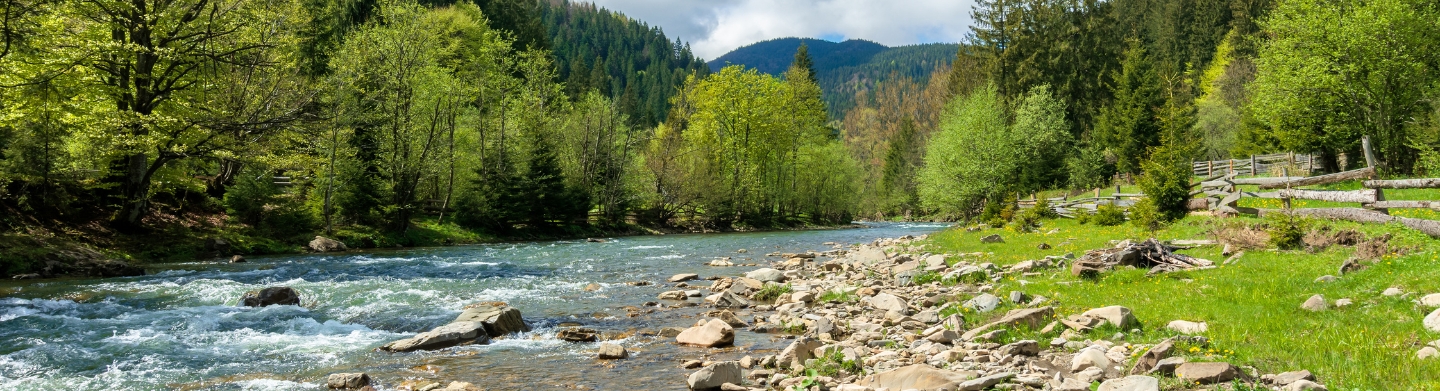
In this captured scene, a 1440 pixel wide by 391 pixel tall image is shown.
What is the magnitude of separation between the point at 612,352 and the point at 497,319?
2892mm

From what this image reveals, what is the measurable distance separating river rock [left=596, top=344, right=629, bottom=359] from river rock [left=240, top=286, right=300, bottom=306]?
26.9ft

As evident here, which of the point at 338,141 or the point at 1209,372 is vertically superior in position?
the point at 338,141

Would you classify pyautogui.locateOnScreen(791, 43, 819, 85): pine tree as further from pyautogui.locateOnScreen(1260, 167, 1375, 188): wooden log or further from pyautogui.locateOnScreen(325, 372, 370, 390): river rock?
pyautogui.locateOnScreen(325, 372, 370, 390): river rock

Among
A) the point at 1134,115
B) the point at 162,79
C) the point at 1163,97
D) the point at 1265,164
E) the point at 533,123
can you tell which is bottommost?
the point at 1265,164

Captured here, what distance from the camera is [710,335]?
35.5 ft

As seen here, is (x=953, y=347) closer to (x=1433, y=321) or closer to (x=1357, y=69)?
(x=1433, y=321)

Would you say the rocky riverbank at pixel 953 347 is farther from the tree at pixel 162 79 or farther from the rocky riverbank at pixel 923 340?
the tree at pixel 162 79

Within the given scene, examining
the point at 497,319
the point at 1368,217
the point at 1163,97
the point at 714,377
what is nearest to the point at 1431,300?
the point at 714,377

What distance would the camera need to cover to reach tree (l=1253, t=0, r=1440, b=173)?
26.8 m

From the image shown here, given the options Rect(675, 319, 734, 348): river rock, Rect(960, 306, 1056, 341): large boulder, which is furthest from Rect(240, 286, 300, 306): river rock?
Rect(960, 306, 1056, 341): large boulder

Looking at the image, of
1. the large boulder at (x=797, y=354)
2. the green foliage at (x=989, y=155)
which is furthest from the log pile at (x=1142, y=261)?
the green foliage at (x=989, y=155)

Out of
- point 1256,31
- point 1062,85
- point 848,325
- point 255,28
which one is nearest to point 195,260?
point 255,28

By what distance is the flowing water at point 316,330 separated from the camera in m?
8.91

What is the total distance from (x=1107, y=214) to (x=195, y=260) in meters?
31.1
